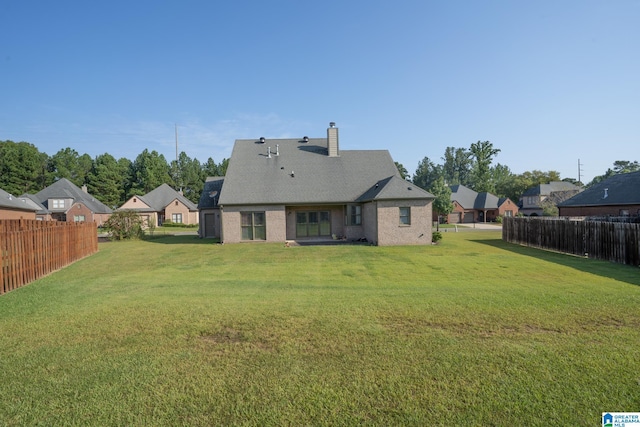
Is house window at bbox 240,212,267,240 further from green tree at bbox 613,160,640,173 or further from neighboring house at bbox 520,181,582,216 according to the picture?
green tree at bbox 613,160,640,173

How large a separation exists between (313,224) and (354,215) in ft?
10.0

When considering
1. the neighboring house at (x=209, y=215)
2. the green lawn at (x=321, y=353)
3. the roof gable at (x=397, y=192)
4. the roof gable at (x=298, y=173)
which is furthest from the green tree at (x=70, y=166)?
the green lawn at (x=321, y=353)

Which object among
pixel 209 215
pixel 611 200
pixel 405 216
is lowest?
pixel 405 216

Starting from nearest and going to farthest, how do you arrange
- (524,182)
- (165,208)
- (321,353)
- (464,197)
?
(321,353) → (165,208) → (464,197) → (524,182)

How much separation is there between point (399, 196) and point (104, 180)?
7187 cm

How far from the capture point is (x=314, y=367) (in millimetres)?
4535

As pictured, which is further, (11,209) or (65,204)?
(65,204)

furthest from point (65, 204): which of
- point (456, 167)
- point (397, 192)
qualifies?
point (456, 167)

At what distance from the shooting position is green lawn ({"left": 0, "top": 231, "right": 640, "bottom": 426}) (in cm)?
363

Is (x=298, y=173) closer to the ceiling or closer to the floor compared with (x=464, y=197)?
closer to the ceiling

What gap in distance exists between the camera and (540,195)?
61.6 metres

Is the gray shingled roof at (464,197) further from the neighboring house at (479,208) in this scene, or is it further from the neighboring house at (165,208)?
the neighboring house at (165,208)

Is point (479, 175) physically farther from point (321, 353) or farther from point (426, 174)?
point (321, 353)

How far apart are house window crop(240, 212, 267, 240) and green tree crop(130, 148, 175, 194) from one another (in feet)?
202
